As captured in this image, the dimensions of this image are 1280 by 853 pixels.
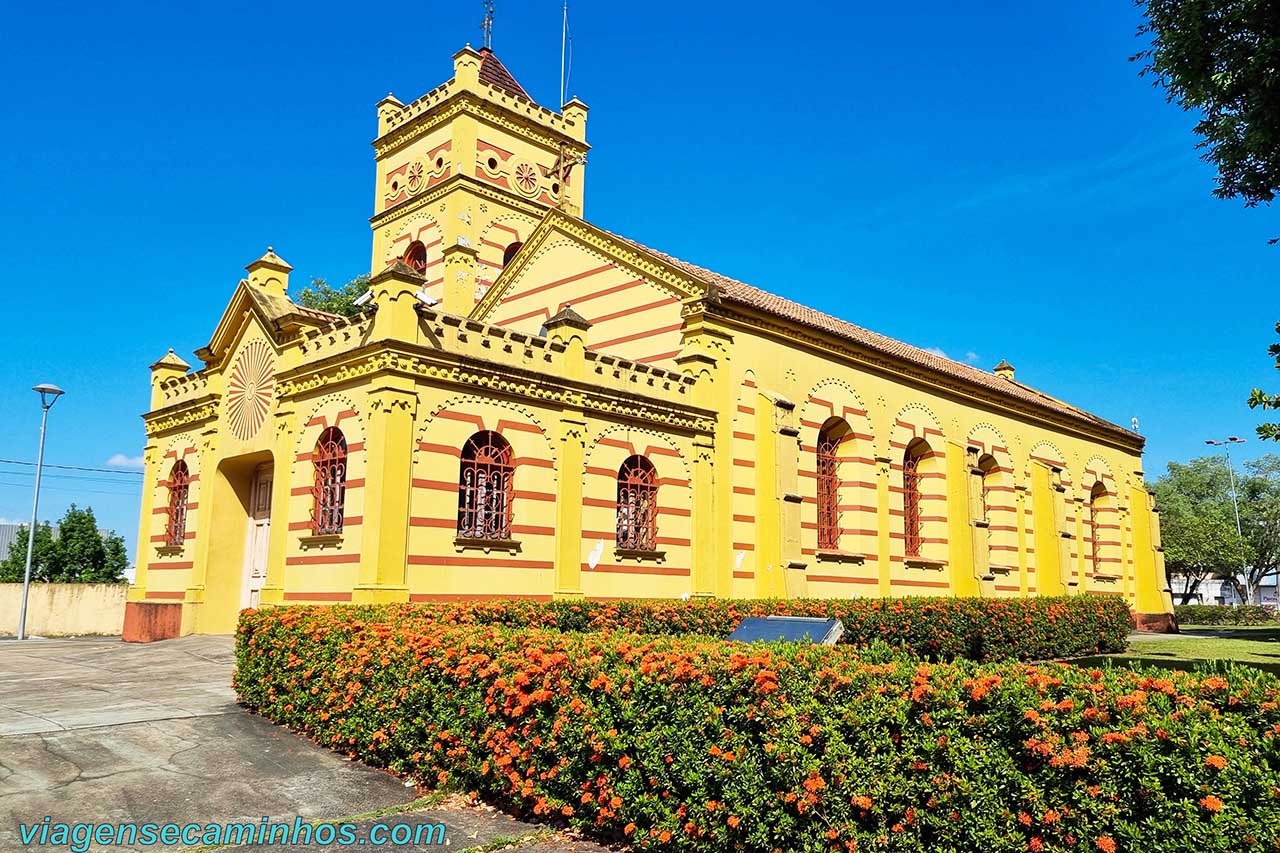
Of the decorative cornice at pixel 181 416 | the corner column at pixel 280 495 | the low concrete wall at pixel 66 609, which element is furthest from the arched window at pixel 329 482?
the low concrete wall at pixel 66 609


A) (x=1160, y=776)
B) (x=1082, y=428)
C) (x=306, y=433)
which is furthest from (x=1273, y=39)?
(x=1082, y=428)

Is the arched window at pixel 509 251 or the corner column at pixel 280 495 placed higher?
the arched window at pixel 509 251

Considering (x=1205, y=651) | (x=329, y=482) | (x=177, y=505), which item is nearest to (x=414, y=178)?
(x=177, y=505)

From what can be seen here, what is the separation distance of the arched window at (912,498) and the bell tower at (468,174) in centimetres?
1418

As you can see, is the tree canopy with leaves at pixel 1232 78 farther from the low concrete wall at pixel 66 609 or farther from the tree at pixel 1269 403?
the low concrete wall at pixel 66 609

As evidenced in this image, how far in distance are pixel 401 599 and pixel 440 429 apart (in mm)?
3273

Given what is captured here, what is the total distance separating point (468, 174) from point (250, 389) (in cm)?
1329

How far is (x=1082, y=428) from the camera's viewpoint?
3809cm

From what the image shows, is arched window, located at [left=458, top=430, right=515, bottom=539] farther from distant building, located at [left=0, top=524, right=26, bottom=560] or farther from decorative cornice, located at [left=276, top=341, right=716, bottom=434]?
distant building, located at [left=0, top=524, right=26, bottom=560]

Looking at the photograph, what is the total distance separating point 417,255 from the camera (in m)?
33.5

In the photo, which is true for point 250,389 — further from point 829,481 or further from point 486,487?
point 829,481

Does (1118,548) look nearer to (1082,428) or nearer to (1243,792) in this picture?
(1082,428)

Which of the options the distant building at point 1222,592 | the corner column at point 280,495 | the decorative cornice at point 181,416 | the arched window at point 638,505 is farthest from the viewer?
the distant building at point 1222,592

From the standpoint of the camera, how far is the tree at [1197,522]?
6531 centimetres
